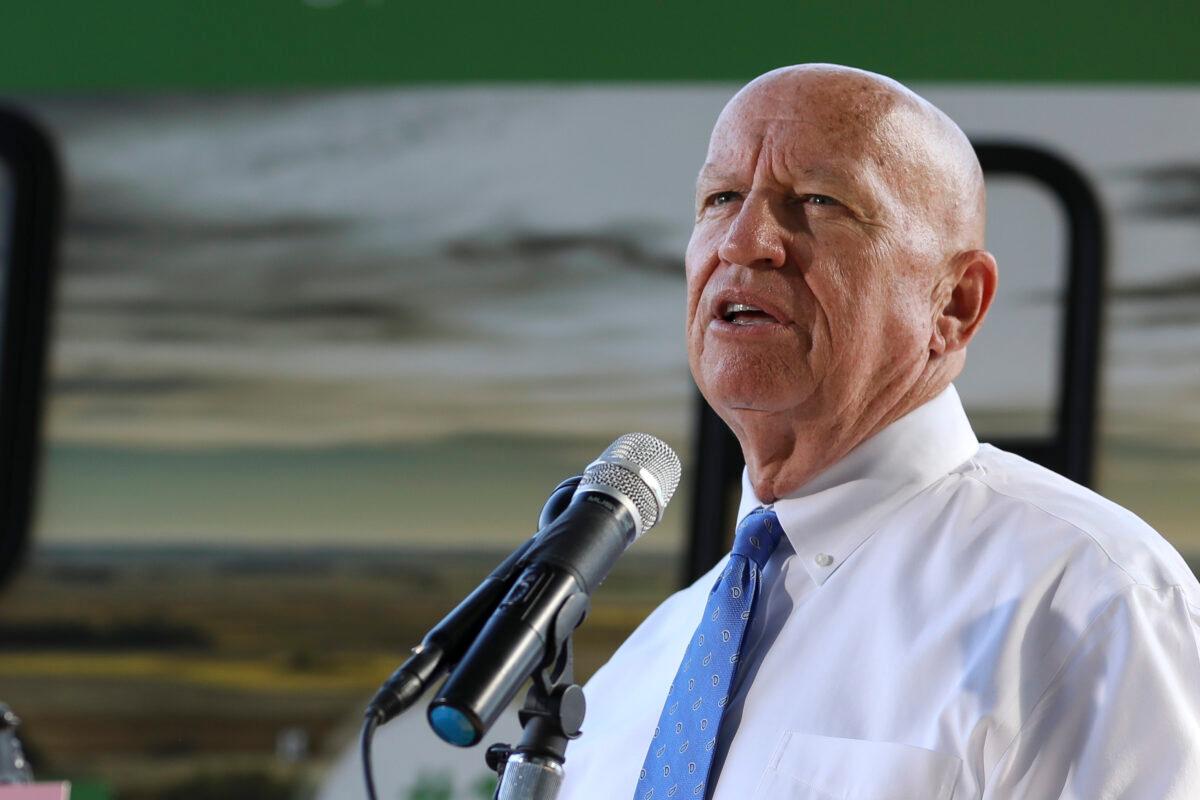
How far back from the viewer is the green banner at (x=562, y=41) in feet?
11.1

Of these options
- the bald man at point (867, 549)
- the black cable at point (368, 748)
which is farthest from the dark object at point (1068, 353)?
the black cable at point (368, 748)

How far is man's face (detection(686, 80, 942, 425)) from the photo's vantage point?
1.47 meters

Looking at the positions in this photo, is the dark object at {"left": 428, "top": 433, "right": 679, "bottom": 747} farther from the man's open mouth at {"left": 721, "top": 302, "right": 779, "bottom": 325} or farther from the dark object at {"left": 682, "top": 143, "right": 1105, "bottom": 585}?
the dark object at {"left": 682, "top": 143, "right": 1105, "bottom": 585}

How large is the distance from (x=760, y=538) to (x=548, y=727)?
521mm

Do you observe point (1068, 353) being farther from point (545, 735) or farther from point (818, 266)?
point (545, 735)

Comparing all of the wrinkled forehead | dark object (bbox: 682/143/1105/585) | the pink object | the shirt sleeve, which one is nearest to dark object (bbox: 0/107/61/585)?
dark object (bbox: 682/143/1105/585)

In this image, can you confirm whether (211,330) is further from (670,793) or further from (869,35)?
(670,793)

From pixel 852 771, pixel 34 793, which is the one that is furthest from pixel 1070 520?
pixel 34 793

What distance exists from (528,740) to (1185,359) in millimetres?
2774

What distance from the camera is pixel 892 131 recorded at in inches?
58.2

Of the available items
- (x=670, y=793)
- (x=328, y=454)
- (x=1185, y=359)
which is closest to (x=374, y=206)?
(x=328, y=454)

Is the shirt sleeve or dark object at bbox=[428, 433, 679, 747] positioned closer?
dark object at bbox=[428, 433, 679, 747]

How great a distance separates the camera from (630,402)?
354 cm

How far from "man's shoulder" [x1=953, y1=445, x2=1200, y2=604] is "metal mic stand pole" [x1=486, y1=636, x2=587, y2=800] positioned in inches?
19.5
